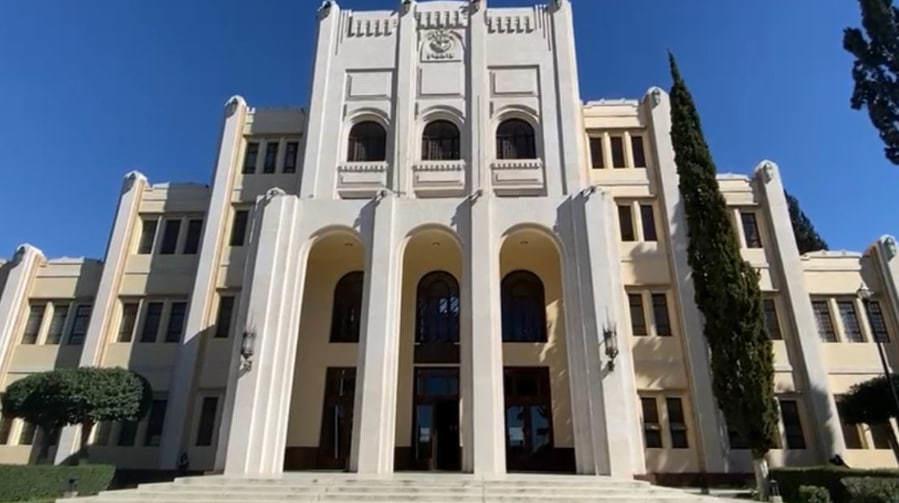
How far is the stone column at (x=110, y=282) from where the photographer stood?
17.0m

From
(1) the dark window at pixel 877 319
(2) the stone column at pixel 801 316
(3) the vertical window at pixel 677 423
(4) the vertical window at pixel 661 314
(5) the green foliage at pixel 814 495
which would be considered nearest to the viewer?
(5) the green foliage at pixel 814 495

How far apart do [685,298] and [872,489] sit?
811 cm

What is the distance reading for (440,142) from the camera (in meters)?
19.8

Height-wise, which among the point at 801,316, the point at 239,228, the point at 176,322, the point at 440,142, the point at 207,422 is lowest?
the point at 207,422

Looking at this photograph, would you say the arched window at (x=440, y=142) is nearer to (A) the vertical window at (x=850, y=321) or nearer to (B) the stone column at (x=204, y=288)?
(B) the stone column at (x=204, y=288)

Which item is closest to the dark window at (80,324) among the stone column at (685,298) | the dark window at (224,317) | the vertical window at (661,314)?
the dark window at (224,317)

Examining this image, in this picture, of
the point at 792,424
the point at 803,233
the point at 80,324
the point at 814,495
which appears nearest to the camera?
the point at 814,495

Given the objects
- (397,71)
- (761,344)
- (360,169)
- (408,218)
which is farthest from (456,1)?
(761,344)

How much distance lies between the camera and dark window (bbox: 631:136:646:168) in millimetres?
20094

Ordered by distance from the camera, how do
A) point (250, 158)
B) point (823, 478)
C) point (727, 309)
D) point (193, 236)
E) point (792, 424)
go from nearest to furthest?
point (823, 478) → point (727, 309) → point (792, 424) → point (193, 236) → point (250, 158)

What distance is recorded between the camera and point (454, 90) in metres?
20.1

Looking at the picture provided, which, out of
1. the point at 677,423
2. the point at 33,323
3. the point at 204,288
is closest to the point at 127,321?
the point at 204,288

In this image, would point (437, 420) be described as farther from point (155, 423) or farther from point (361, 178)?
point (155, 423)

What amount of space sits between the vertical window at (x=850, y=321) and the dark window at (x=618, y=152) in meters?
8.61
